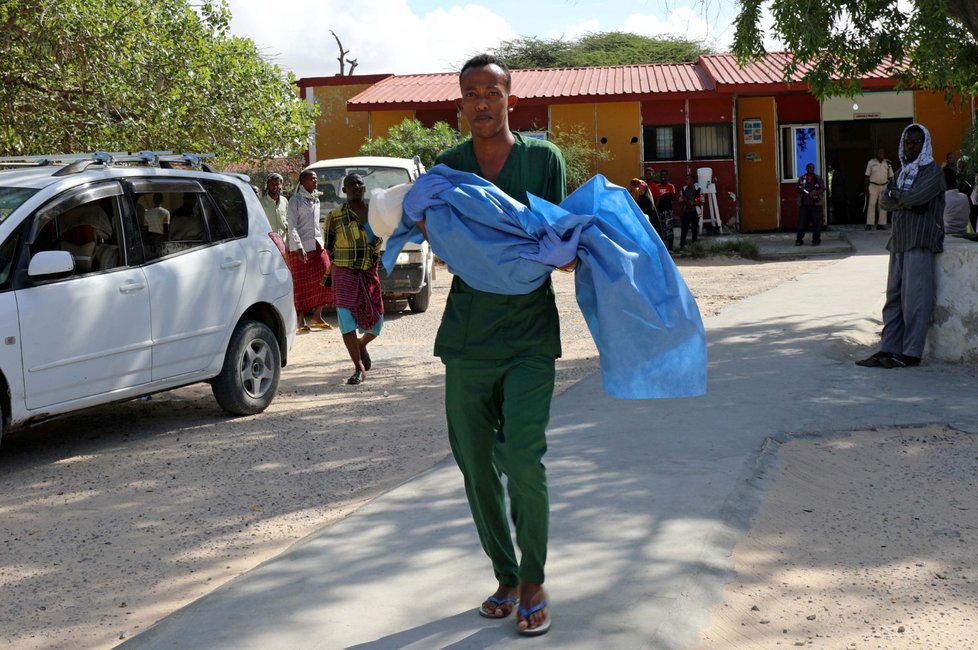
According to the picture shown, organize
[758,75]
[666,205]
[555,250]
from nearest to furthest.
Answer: [555,250] < [666,205] < [758,75]

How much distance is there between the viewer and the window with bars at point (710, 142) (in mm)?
27172

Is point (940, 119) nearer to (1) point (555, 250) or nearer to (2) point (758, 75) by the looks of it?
(2) point (758, 75)

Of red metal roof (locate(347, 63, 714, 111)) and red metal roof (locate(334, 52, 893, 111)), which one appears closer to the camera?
red metal roof (locate(334, 52, 893, 111))

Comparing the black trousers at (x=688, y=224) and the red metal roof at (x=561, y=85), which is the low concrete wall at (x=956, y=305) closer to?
the black trousers at (x=688, y=224)

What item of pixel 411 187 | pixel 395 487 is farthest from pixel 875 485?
pixel 411 187

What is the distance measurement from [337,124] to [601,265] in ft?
88.1

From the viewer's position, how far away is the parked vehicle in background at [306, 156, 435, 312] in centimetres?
1409

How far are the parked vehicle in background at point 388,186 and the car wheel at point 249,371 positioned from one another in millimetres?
5224

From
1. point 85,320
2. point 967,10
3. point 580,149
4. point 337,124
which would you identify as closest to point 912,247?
point 967,10

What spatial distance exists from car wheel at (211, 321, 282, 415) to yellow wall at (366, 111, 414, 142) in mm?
20085

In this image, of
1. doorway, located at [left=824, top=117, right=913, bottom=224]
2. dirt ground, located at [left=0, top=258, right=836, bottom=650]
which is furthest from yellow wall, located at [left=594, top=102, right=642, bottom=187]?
dirt ground, located at [left=0, top=258, right=836, bottom=650]

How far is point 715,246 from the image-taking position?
23.0 m

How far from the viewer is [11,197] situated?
7.18 m

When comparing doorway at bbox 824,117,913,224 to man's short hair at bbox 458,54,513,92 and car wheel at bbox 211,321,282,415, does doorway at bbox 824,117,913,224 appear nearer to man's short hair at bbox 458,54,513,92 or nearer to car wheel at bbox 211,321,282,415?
car wheel at bbox 211,321,282,415
